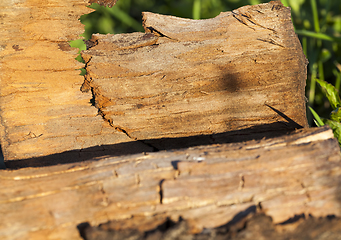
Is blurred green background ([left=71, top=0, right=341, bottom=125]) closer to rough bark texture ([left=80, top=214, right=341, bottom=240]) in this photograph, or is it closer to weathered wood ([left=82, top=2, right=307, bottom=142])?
weathered wood ([left=82, top=2, right=307, bottom=142])

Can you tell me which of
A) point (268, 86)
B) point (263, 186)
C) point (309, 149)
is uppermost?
point (268, 86)

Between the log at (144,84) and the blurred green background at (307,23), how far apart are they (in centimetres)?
107

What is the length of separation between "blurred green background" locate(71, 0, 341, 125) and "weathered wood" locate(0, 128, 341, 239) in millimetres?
1432

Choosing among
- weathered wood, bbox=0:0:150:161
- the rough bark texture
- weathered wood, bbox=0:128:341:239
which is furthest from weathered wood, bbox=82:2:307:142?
the rough bark texture

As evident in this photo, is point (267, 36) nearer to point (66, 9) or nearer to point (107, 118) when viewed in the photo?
point (107, 118)

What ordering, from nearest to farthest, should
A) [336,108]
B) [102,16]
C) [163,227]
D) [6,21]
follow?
[163,227]
[6,21]
[336,108]
[102,16]

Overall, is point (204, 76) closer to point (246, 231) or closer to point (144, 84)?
point (144, 84)

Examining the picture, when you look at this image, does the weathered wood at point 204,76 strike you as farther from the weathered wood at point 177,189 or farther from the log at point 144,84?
the weathered wood at point 177,189

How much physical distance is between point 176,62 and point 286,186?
99 cm

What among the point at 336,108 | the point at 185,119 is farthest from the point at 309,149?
the point at 336,108

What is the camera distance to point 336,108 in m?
2.04

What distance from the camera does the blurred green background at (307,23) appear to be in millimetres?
2807

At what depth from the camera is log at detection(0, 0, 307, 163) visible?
174 centimetres

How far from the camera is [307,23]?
315cm
